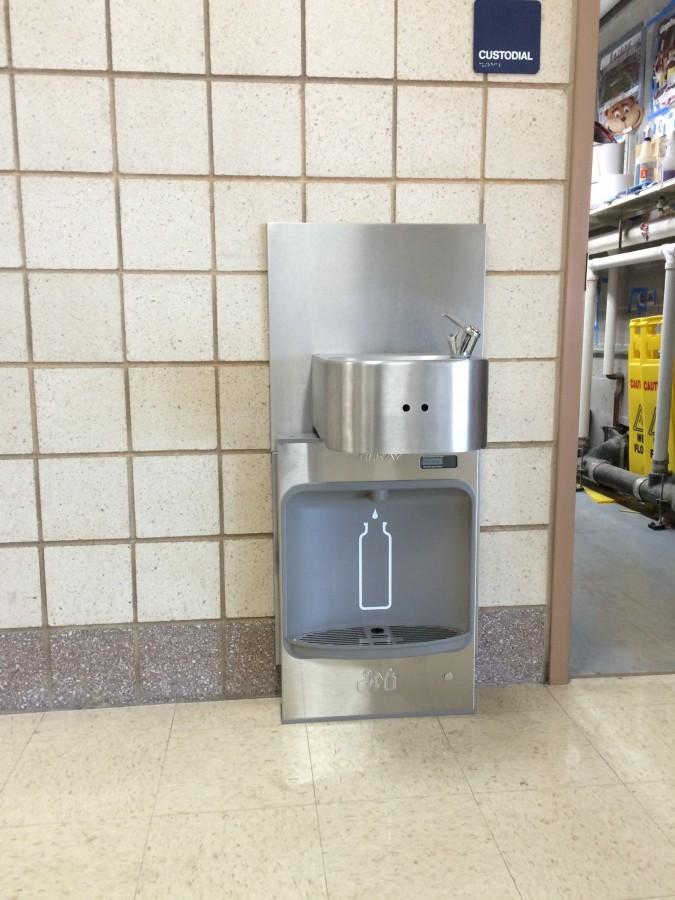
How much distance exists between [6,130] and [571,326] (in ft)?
4.40

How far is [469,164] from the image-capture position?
5.67 ft

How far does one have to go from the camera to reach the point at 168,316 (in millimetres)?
1703

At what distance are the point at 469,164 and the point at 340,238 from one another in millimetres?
346

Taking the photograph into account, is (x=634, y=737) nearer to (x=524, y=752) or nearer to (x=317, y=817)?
(x=524, y=752)

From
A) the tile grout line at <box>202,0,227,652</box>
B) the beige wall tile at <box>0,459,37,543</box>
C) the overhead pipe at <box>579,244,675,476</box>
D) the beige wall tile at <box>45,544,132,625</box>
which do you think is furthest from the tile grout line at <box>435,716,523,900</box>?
the overhead pipe at <box>579,244,675,476</box>

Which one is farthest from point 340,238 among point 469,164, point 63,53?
point 63,53

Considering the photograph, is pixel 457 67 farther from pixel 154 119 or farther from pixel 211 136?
pixel 154 119

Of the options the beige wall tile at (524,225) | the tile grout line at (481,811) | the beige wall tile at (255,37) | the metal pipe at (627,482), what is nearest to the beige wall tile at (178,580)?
the tile grout line at (481,811)

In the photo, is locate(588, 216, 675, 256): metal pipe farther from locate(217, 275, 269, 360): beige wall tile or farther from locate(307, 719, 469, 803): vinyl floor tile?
locate(307, 719, 469, 803): vinyl floor tile

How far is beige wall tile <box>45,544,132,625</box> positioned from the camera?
69.7 inches

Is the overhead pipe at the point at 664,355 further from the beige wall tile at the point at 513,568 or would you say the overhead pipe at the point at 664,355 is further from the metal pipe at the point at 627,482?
A: the beige wall tile at the point at 513,568

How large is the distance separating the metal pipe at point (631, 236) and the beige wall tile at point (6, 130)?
298 cm

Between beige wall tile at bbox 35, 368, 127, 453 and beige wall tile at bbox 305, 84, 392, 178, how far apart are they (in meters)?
→ 0.67

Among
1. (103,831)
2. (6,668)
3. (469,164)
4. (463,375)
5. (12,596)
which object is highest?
(469,164)
